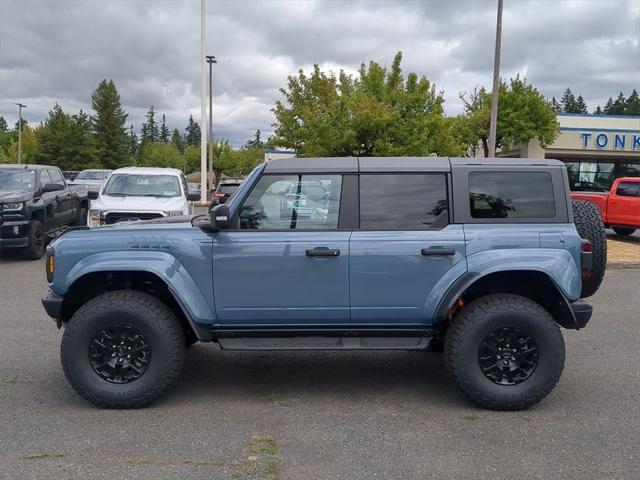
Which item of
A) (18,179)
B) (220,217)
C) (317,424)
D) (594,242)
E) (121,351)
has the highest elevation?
(18,179)

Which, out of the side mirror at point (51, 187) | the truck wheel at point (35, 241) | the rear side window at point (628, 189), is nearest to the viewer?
the truck wheel at point (35, 241)

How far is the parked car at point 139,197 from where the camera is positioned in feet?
36.4

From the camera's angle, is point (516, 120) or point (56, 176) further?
point (516, 120)

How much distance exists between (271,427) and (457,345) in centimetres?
148

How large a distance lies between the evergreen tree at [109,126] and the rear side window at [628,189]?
61.2 meters

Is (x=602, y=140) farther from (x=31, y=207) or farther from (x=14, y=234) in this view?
(x=14, y=234)

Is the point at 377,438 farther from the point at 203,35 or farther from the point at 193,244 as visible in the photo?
the point at 203,35

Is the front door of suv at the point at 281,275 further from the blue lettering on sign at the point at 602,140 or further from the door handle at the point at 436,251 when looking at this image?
the blue lettering on sign at the point at 602,140

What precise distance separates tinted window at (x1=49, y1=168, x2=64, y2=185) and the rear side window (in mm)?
14351

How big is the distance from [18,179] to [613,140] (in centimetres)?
3199

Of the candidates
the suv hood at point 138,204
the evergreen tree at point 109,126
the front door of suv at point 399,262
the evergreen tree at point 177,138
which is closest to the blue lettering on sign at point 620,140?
the suv hood at point 138,204

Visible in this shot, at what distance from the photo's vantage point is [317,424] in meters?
4.41

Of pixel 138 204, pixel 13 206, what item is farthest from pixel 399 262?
pixel 13 206

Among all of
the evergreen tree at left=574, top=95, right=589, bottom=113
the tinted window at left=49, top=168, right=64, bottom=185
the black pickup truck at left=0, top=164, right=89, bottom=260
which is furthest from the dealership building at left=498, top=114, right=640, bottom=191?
the evergreen tree at left=574, top=95, right=589, bottom=113
